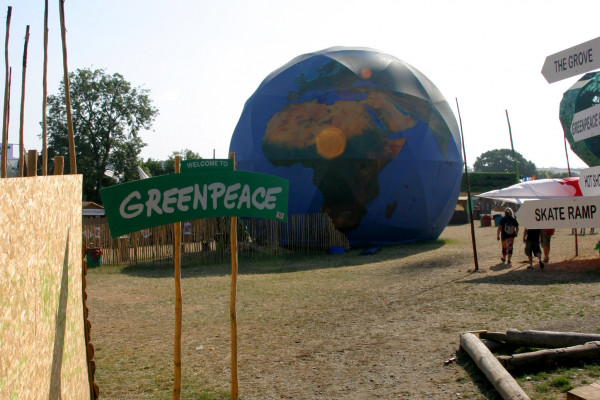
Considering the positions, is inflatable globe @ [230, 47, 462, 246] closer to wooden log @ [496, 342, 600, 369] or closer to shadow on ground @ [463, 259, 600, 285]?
shadow on ground @ [463, 259, 600, 285]

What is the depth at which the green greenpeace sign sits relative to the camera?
14.2 ft

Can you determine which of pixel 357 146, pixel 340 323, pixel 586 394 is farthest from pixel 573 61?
pixel 357 146

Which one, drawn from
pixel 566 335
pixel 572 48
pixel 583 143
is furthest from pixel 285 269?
pixel 572 48

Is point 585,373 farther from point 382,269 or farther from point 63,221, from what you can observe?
point 382,269

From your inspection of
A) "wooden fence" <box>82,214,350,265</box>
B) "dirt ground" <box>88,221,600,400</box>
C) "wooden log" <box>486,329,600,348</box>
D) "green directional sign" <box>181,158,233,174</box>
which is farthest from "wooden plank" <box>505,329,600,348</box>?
"wooden fence" <box>82,214,350,265</box>

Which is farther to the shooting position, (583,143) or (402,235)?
(402,235)

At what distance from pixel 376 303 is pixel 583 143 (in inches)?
330

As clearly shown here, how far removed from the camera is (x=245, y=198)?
5.00 meters

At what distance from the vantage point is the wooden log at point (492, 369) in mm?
4374

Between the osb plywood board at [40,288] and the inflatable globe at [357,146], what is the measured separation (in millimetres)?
13395

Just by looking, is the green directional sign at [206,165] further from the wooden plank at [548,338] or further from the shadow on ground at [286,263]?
the shadow on ground at [286,263]

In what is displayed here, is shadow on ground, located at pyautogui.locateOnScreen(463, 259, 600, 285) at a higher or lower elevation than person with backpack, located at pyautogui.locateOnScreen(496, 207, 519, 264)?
lower

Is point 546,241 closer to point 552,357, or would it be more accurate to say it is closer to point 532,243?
point 532,243

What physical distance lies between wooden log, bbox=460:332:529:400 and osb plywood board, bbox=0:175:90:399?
11.0 ft
